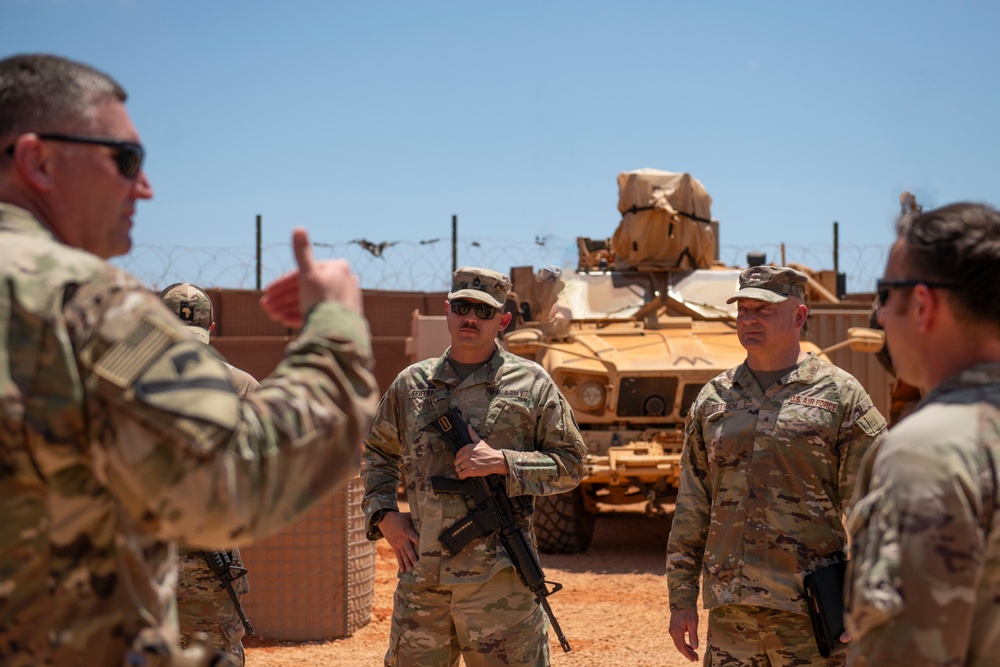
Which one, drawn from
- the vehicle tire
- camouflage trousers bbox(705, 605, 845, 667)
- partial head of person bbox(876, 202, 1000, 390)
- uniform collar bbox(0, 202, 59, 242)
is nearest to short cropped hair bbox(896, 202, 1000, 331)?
partial head of person bbox(876, 202, 1000, 390)

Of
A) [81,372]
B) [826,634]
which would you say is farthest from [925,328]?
[826,634]

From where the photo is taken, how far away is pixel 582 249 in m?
11.5

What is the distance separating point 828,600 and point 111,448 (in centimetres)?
242

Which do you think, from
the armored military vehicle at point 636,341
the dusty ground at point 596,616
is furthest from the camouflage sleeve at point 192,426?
the armored military vehicle at point 636,341

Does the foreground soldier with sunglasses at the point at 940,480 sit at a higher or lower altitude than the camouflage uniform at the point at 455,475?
higher

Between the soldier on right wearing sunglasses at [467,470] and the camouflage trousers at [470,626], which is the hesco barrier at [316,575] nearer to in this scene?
the soldier on right wearing sunglasses at [467,470]

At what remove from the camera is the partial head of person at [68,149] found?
65.9 inches

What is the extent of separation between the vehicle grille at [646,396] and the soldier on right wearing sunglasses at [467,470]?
404 cm

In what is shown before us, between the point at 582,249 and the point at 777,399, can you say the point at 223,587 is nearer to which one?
the point at 777,399

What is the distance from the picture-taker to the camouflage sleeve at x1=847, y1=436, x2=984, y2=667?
5.54ft

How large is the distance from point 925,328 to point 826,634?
1709mm

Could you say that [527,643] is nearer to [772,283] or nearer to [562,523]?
[772,283]

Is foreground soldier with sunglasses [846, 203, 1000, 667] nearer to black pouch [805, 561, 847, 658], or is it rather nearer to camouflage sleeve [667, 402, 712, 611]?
black pouch [805, 561, 847, 658]

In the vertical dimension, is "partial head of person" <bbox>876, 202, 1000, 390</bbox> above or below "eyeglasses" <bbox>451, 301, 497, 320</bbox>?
above
